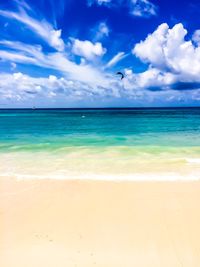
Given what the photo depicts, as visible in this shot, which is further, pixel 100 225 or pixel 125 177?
pixel 125 177

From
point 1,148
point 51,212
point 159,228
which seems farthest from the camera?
point 1,148

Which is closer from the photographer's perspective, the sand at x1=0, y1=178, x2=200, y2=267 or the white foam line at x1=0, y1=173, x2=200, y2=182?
the sand at x1=0, y1=178, x2=200, y2=267

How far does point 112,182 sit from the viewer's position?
7801 millimetres

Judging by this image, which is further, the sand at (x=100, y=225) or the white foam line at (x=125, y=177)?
the white foam line at (x=125, y=177)

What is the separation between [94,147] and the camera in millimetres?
14961

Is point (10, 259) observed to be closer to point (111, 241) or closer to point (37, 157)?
point (111, 241)

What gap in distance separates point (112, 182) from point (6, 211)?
3.21m

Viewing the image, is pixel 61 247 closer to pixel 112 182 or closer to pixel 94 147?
pixel 112 182

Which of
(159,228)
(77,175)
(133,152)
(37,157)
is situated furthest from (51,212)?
(133,152)

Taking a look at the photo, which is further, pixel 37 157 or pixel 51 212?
pixel 37 157

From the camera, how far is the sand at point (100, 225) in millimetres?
4137

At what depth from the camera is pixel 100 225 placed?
510cm

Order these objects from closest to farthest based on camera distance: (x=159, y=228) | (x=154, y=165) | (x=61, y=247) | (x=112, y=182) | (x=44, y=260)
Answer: (x=44, y=260)
(x=61, y=247)
(x=159, y=228)
(x=112, y=182)
(x=154, y=165)

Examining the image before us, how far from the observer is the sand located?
13.6 feet
